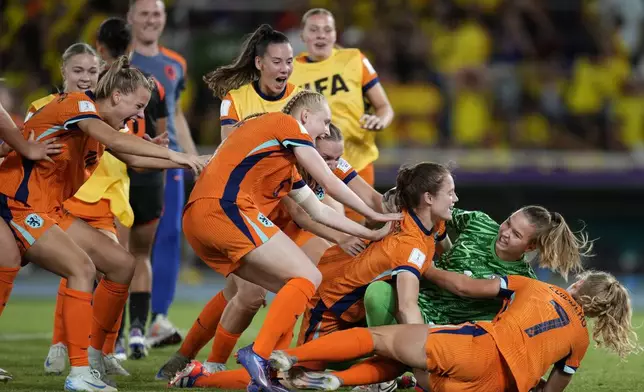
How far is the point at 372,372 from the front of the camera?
5.02 m

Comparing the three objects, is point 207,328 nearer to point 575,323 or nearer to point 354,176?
point 354,176

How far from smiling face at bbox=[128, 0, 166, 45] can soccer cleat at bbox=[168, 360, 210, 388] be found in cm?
310

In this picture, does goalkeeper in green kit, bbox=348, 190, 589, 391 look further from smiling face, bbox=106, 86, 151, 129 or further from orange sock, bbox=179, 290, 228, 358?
smiling face, bbox=106, 86, 151, 129

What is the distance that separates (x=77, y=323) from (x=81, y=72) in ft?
5.57

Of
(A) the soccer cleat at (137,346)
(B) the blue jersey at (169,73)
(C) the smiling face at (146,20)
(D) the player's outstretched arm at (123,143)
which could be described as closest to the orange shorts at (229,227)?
(D) the player's outstretched arm at (123,143)

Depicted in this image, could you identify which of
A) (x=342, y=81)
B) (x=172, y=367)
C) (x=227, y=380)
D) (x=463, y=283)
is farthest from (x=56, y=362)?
(x=342, y=81)

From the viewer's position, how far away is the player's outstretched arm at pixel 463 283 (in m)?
5.27

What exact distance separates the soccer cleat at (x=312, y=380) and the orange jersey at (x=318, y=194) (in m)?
1.05

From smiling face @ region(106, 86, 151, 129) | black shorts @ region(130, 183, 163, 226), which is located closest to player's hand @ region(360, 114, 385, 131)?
black shorts @ region(130, 183, 163, 226)

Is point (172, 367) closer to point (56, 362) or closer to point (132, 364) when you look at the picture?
point (56, 362)

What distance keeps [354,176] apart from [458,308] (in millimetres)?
987

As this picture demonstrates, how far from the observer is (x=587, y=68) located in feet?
43.1

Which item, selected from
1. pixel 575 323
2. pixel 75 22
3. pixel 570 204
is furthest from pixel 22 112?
pixel 575 323

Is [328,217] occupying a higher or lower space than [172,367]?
higher
